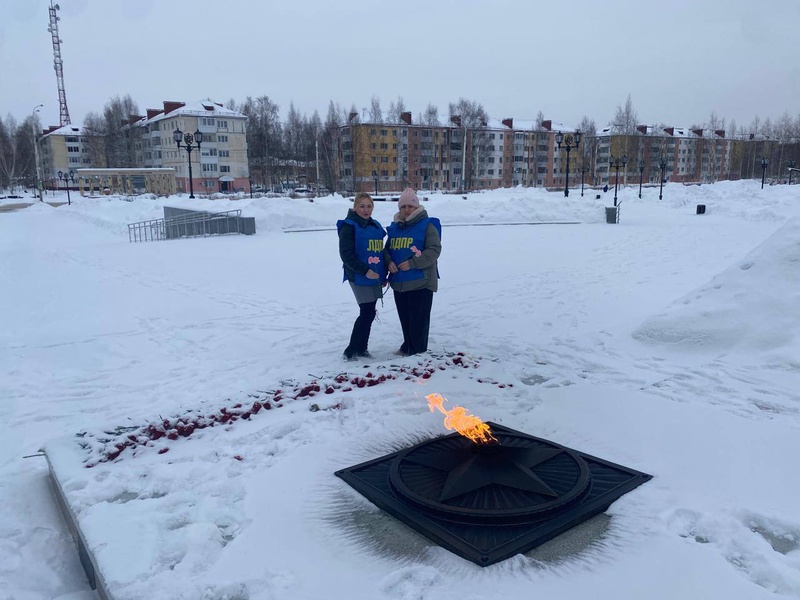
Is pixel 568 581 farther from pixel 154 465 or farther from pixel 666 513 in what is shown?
pixel 154 465

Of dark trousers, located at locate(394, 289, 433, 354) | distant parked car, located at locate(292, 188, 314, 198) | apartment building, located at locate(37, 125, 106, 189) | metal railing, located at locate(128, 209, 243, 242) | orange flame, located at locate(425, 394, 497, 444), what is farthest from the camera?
apartment building, located at locate(37, 125, 106, 189)

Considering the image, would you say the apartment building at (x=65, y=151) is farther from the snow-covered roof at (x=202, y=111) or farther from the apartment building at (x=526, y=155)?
the apartment building at (x=526, y=155)

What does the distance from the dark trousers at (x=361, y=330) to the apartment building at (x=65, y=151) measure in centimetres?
9866

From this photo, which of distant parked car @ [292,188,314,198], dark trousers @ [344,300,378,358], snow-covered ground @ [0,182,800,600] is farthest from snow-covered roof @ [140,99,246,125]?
dark trousers @ [344,300,378,358]

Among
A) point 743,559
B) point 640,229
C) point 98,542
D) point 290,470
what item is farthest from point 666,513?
point 640,229

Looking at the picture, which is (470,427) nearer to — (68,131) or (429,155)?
(429,155)

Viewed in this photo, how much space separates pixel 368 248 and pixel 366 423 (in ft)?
6.70

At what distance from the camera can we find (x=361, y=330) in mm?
6547

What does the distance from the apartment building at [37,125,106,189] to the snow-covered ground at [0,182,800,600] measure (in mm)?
96495

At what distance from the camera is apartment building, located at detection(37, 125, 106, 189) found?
95.9 meters

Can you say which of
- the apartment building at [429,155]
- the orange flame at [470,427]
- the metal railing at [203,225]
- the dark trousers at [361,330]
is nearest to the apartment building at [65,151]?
the apartment building at [429,155]

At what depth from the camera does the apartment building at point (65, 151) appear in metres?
95.9

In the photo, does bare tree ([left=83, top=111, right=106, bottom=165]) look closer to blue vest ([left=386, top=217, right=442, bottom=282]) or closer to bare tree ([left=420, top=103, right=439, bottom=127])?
bare tree ([left=420, top=103, right=439, bottom=127])

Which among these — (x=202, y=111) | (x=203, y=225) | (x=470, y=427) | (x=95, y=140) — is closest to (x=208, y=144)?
(x=202, y=111)
